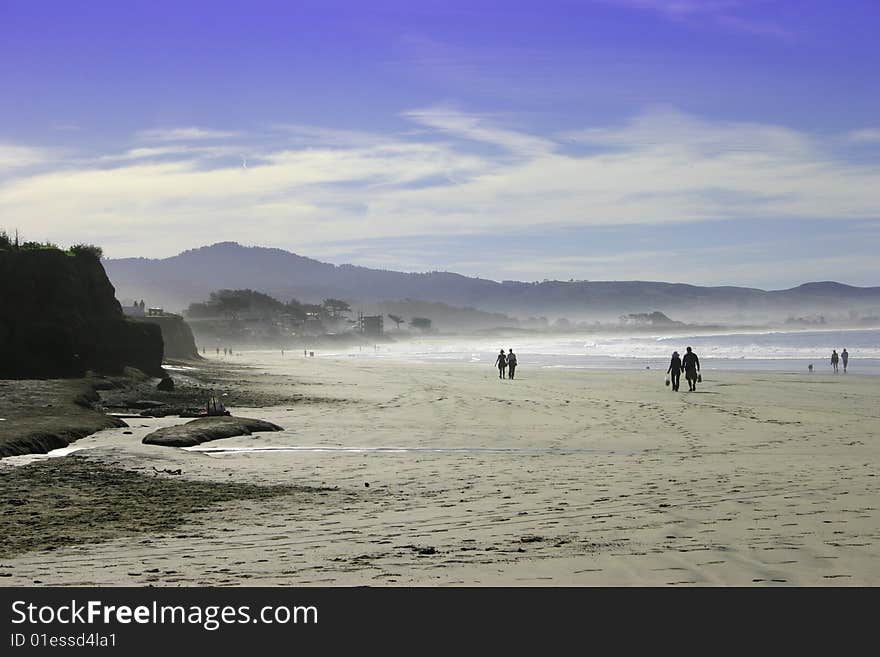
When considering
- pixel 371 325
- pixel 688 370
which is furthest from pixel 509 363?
pixel 371 325

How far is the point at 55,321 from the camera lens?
84.5 feet

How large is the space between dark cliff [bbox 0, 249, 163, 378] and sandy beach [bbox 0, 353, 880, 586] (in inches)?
289

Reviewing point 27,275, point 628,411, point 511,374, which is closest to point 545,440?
point 628,411

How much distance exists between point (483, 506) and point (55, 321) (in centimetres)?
1967

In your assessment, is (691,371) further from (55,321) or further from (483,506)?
(483,506)

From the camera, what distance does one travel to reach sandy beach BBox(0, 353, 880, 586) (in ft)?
21.4

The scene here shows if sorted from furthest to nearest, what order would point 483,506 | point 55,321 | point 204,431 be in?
1. point 55,321
2. point 204,431
3. point 483,506

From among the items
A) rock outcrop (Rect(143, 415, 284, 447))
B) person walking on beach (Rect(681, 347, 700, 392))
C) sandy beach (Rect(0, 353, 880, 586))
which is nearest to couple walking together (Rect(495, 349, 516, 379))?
person walking on beach (Rect(681, 347, 700, 392))

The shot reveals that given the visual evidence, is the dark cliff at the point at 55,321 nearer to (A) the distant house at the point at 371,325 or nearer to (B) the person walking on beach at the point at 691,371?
(B) the person walking on beach at the point at 691,371

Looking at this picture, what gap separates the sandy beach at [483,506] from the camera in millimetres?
6535

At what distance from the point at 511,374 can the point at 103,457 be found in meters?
27.4

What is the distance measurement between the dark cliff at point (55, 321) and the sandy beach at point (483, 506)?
24.1ft

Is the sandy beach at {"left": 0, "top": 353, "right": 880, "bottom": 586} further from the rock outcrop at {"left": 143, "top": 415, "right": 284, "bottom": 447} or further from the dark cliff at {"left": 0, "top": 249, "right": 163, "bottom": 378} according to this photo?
the dark cliff at {"left": 0, "top": 249, "right": 163, "bottom": 378}
